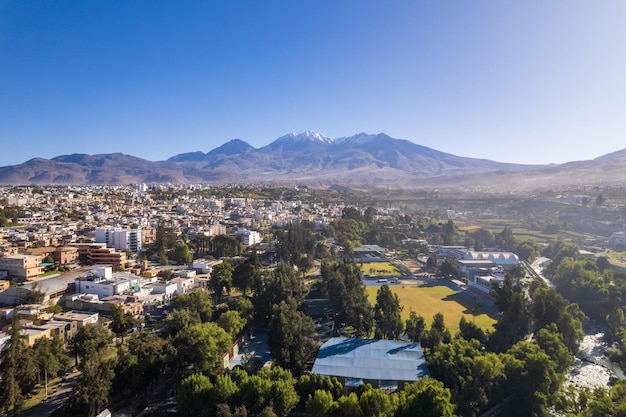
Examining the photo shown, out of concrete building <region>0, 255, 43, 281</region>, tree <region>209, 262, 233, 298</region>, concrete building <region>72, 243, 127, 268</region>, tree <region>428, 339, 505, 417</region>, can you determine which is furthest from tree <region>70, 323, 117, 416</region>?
concrete building <region>72, 243, 127, 268</region>

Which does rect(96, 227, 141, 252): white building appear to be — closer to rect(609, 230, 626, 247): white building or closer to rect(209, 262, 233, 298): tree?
rect(209, 262, 233, 298): tree

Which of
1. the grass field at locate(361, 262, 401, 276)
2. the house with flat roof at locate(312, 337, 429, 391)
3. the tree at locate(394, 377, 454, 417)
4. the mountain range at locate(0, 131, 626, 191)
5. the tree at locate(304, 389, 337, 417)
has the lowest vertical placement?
the grass field at locate(361, 262, 401, 276)

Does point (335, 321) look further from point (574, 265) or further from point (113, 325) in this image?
point (574, 265)

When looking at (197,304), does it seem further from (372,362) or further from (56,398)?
(372,362)

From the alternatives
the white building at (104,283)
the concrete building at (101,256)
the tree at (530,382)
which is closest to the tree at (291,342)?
the tree at (530,382)

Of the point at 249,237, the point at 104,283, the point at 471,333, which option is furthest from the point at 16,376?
the point at 249,237
